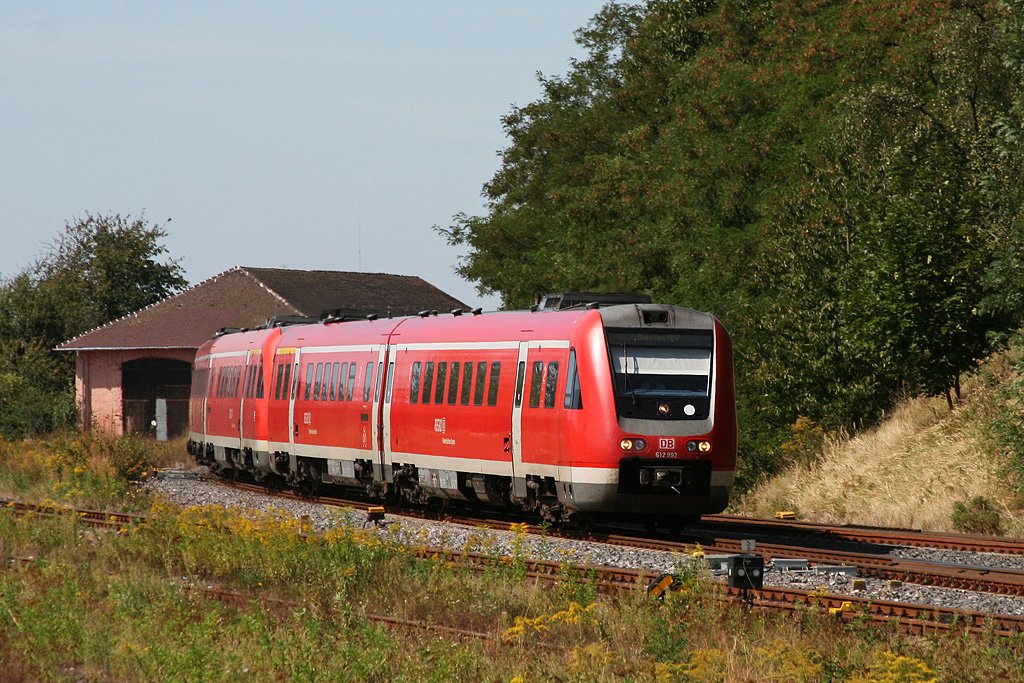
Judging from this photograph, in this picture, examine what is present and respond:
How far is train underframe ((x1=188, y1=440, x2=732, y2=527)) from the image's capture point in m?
17.1

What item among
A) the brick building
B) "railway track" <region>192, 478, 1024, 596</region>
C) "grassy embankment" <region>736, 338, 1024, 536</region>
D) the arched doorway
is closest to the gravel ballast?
"railway track" <region>192, 478, 1024, 596</region>

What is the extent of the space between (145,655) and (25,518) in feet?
28.6

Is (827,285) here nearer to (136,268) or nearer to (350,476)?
(350,476)

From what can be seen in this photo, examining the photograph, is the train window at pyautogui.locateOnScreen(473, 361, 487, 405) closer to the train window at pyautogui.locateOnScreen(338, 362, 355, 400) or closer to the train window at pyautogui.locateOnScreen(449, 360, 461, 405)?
the train window at pyautogui.locateOnScreen(449, 360, 461, 405)

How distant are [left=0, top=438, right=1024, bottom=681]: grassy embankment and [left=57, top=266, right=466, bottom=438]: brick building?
35935 mm

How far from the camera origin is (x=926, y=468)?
2270 cm

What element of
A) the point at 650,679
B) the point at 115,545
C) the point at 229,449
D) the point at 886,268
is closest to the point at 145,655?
the point at 650,679

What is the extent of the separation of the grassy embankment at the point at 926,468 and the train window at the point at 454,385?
22.7 feet

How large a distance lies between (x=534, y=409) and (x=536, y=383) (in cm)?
34

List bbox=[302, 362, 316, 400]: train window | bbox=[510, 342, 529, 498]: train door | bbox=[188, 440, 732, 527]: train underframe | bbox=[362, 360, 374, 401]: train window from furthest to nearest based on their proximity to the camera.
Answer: bbox=[302, 362, 316, 400]: train window → bbox=[362, 360, 374, 401]: train window → bbox=[510, 342, 529, 498]: train door → bbox=[188, 440, 732, 527]: train underframe

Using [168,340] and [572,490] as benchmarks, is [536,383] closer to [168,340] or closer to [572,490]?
[572,490]

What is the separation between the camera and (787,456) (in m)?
28.1

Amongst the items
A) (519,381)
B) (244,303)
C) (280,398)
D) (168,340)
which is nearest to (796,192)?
(280,398)

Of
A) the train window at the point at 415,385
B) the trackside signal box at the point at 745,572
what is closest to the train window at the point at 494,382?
the train window at the point at 415,385
